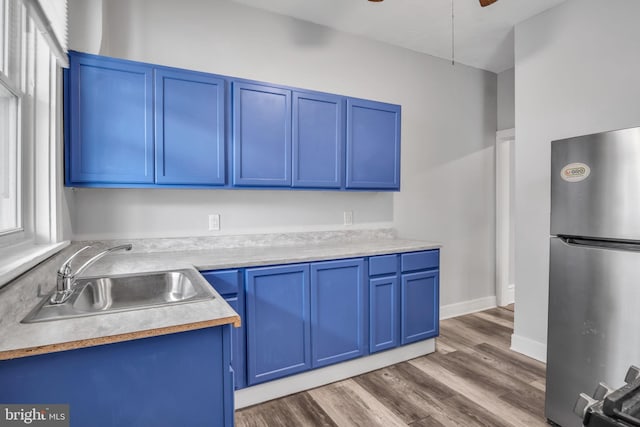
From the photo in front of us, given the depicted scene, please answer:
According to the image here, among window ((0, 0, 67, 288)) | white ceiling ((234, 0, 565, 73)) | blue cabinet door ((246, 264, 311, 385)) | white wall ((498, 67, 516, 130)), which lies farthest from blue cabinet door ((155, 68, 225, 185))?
white wall ((498, 67, 516, 130))

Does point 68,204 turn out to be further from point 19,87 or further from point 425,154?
point 425,154

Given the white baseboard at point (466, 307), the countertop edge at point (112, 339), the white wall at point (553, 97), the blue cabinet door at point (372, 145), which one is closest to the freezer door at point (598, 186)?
the white wall at point (553, 97)

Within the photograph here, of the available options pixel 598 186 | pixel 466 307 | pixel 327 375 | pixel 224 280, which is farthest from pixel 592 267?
pixel 466 307

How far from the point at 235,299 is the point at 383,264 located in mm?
1167

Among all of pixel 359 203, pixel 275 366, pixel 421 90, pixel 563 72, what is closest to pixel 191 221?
pixel 275 366

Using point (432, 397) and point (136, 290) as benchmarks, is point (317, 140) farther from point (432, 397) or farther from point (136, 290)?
point (432, 397)

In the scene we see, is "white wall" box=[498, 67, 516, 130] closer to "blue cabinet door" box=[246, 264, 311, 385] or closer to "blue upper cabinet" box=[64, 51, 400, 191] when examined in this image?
"blue upper cabinet" box=[64, 51, 400, 191]

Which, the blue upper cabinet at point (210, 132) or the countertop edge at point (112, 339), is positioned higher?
the blue upper cabinet at point (210, 132)

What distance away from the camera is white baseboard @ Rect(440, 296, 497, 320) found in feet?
12.5

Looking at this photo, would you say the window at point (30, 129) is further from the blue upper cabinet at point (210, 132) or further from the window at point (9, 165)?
the blue upper cabinet at point (210, 132)

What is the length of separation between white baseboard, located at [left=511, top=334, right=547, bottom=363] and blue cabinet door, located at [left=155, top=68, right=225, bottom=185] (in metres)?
2.91

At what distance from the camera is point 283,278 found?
2229mm

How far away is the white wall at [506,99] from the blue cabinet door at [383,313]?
2679 mm

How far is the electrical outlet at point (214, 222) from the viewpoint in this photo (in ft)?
8.59
